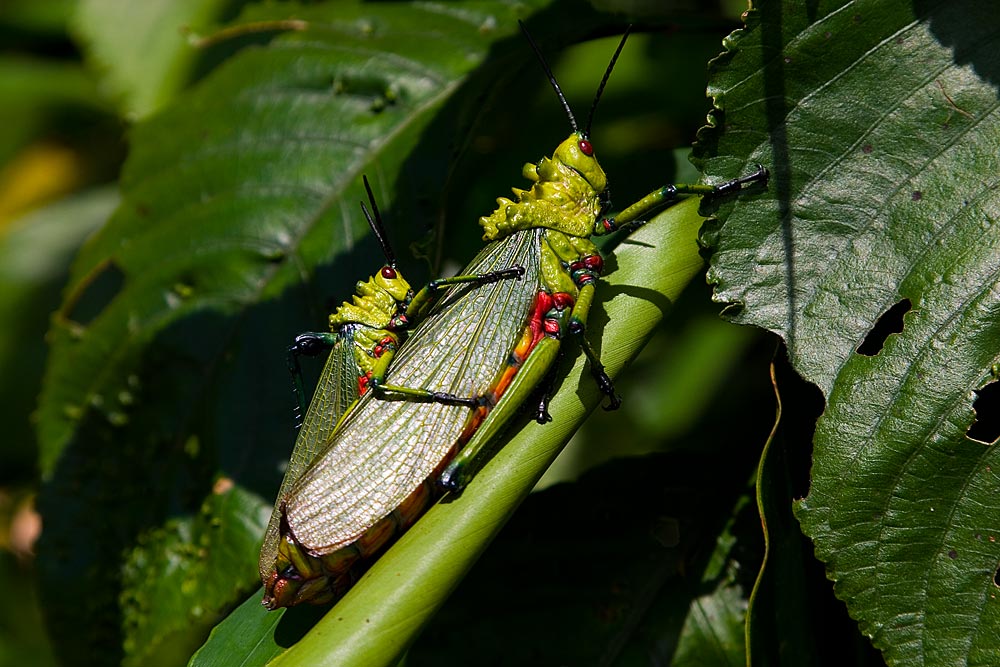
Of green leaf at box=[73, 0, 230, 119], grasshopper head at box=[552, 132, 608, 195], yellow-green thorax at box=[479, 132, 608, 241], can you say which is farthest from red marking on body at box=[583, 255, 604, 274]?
green leaf at box=[73, 0, 230, 119]

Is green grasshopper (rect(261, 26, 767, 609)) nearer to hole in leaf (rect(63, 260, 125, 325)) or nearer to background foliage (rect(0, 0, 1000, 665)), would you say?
background foliage (rect(0, 0, 1000, 665))

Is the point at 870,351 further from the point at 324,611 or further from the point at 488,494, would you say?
the point at 324,611

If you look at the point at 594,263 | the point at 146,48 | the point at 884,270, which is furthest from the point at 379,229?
the point at 146,48

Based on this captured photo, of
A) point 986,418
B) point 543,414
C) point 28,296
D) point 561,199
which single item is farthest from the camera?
point 28,296

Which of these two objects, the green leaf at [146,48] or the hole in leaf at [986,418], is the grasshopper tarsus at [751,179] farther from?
the green leaf at [146,48]

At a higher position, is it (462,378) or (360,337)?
(360,337)

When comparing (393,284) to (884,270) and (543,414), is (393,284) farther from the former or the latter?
(884,270)
